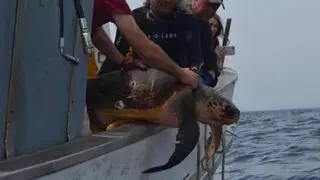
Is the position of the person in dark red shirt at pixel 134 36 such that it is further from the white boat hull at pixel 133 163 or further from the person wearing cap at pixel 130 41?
the white boat hull at pixel 133 163

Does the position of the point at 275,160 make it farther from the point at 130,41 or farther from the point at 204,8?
the point at 130,41

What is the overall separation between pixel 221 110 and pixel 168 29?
2.64 feet

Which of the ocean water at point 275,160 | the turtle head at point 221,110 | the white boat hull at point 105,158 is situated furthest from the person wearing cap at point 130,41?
the ocean water at point 275,160

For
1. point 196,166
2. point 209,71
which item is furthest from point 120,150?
point 209,71

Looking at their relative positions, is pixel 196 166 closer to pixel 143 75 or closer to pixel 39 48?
pixel 143 75

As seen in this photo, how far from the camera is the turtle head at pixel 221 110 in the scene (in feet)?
13.3

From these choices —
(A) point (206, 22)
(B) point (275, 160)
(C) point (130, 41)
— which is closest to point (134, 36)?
(C) point (130, 41)

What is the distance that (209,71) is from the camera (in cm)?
569

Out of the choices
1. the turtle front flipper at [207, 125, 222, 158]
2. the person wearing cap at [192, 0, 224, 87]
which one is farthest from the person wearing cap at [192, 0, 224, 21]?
the turtle front flipper at [207, 125, 222, 158]

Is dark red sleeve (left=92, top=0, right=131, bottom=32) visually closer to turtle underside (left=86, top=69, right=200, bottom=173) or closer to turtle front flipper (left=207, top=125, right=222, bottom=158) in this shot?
turtle underside (left=86, top=69, right=200, bottom=173)

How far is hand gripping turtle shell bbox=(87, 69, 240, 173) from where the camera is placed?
155 inches

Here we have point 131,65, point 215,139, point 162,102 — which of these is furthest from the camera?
point 215,139

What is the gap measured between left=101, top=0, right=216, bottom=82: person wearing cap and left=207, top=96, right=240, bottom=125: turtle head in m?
0.52

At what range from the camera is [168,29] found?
4637 mm
